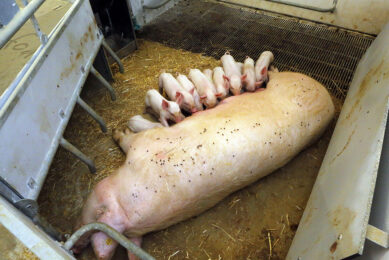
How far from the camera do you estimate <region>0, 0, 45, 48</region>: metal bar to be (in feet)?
4.62

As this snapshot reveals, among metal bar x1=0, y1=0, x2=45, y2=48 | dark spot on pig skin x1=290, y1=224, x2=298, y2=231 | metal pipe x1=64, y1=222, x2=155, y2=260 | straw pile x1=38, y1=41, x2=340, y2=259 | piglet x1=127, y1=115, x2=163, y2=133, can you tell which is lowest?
dark spot on pig skin x1=290, y1=224, x2=298, y2=231

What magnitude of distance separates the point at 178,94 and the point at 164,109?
0.70 ft

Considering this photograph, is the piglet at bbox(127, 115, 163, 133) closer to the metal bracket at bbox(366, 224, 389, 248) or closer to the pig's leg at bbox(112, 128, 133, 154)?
the pig's leg at bbox(112, 128, 133, 154)

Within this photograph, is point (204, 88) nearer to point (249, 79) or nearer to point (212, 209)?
point (249, 79)

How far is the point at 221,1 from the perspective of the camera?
474 centimetres

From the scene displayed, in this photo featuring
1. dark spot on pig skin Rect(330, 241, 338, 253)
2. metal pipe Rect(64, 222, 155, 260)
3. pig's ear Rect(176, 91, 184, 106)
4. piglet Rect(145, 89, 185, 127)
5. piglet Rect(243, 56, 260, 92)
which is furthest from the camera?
piglet Rect(243, 56, 260, 92)

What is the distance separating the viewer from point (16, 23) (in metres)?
1.53

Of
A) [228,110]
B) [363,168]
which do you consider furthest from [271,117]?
[363,168]

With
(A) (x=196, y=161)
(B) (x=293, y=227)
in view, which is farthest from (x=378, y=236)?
(B) (x=293, y=227)

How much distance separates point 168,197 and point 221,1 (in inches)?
153

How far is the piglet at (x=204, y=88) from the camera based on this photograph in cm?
265

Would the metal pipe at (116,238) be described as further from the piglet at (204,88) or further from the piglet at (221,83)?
the piglet at (221,83)

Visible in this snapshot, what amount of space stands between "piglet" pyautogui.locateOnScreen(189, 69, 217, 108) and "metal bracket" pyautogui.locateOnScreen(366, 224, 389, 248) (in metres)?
1.76

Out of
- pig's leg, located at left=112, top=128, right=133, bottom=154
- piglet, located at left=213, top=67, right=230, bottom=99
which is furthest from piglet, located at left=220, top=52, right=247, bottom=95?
pig's leg, located at left=112, top=128, right=133, bottom=154
